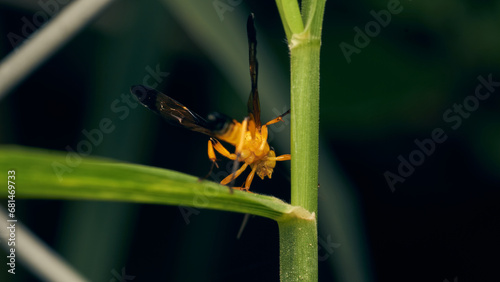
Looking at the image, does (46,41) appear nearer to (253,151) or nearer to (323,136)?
(253,151)

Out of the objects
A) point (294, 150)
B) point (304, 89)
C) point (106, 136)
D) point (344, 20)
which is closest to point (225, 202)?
point (294, 150)

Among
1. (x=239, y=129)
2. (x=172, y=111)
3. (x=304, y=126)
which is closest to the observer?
(x=304, y=126)

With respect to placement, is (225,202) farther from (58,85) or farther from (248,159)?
(58,85)

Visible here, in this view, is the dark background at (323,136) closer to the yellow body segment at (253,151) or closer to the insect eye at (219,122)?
the yellow body segment at (253,151)

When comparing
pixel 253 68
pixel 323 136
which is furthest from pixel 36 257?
pixel 323 136

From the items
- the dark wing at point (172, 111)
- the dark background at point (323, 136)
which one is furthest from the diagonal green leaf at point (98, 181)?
the dark background at point (323, 136)

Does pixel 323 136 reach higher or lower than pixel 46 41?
lower
